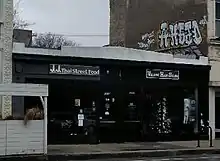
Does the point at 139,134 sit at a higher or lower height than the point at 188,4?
lower

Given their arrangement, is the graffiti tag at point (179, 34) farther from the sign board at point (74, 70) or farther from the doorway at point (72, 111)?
the doorway at point (72, 111)

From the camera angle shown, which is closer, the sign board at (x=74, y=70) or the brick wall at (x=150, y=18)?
the sign board at (x=74, y=70)

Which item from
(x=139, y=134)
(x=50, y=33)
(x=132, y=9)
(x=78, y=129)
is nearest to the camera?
(x=78, y=129)

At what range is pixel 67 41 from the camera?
72688mm

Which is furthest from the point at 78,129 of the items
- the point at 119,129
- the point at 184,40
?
the point at 184,40

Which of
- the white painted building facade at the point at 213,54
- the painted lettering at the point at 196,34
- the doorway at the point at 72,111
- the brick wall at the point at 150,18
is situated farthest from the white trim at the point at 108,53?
the brick wall at the point at 150,18

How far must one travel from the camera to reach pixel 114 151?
58.3 ft

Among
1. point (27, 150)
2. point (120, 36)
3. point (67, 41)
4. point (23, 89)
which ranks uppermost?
point (67, 41)

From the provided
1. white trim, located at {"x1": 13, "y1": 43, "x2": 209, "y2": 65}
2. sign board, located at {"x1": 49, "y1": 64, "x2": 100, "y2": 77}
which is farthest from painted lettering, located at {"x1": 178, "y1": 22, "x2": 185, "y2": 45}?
sign board, located at {"x1": 49, "y1": 64, "x2": 100, "y2": 77}

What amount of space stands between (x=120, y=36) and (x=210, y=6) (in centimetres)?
851

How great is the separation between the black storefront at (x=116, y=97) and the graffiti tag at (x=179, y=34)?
7.79ft

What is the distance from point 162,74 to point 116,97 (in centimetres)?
259

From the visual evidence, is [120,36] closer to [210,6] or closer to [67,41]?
[210,6]

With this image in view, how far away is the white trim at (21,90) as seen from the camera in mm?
15852
